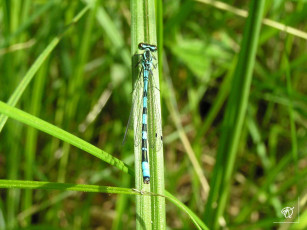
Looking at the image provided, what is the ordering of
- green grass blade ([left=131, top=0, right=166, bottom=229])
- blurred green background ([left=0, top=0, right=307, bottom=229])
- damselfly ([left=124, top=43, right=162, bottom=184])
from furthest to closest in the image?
1. blurred green background ([left=0, top=0, right=307, bottom=229])
2. damselfly ([left=124, top=43, right=162, bottom=184])
3. green grass blade ([left=131, top=0, right=166, bottom=229])

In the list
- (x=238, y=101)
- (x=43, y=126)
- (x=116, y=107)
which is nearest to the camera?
(x=43, y=126)

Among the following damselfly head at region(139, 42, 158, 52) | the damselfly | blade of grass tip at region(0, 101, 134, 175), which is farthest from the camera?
damselfly head at region(139, 42, 158, 52)

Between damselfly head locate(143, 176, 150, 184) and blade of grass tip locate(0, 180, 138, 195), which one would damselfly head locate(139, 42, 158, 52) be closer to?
damselfly head locate(143, 176, 150, 184)

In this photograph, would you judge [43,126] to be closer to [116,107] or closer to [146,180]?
[146,180]

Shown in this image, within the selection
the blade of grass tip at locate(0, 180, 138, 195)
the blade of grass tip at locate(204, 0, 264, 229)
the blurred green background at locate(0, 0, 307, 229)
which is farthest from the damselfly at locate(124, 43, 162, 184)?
the blurred green background at locate(0, 0, 307, 229)

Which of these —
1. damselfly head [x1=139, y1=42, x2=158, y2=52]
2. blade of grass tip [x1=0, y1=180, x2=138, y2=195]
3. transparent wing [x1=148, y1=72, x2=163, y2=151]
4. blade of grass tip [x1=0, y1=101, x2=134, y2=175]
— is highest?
damselfly head [x1=139, y1=42, x2=158, y2=52]

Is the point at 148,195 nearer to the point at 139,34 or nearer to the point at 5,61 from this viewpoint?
the point at 139,34

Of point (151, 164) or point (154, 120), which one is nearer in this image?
point (151, 164)

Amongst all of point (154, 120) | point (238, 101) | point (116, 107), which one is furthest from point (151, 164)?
point (116, 107)

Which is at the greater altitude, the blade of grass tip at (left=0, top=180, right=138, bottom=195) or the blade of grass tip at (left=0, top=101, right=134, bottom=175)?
the blade of grass tip at (left=0, top=101, right=134, bottom=175)
